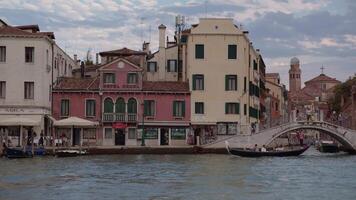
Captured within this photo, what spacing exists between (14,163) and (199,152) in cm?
1390

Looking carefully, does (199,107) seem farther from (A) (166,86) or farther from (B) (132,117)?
(B) (132,117)

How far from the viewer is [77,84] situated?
170 ft

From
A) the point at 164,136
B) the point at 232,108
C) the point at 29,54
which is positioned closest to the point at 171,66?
the point at 232,108

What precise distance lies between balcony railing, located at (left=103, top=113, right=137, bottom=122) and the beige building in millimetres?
4076

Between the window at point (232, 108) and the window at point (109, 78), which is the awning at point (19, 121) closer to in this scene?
the window at point (109, 78)

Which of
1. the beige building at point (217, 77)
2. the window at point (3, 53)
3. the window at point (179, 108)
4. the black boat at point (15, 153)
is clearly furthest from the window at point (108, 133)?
the black boat at point (15, 153)

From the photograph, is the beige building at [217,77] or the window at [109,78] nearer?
the window at [109,78]

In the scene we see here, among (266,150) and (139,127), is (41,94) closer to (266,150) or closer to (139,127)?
(139,127)

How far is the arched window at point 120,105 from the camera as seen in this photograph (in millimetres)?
51594

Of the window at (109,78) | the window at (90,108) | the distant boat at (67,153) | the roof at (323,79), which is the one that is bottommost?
the distant boat at (67,153)

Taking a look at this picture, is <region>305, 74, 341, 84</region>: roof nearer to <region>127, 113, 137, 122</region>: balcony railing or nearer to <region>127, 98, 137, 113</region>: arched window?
<region>127, 98, 137, 113</region>: arched window

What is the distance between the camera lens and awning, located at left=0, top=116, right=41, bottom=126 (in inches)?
1859

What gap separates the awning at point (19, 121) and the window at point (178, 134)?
907cm

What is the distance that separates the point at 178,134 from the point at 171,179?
867 inches
